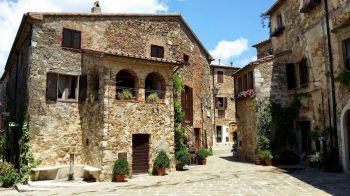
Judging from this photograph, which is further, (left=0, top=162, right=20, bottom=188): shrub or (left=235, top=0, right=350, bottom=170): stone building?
(left=0, top=162, right=20, bottom=188): shrub

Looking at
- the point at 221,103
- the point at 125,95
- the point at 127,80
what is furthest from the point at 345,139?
the point at 221,103

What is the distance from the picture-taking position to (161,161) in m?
13.9

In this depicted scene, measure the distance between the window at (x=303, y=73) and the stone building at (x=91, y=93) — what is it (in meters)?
6.64

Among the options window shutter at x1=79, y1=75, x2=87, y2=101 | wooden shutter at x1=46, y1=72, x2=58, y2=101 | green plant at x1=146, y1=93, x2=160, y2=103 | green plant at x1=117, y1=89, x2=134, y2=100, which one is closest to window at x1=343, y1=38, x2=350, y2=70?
green plant at x1=146, y1=93, x2=160, y2=103

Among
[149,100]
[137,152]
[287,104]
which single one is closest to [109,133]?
[137,152]

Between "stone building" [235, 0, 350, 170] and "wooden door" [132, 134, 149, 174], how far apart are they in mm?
6886

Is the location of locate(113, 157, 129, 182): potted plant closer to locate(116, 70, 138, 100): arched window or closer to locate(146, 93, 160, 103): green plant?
locate(116, 70, 138, 100): arched window

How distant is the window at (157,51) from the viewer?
17.8m

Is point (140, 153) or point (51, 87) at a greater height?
point (51, 87)

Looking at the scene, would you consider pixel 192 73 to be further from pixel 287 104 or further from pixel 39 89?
pixel 39 89

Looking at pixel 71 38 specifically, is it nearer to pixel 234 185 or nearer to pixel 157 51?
pixel 157 51

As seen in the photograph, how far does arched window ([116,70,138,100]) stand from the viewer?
45.4ft

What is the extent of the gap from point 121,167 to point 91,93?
424 cm

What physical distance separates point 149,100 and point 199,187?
216 inches
